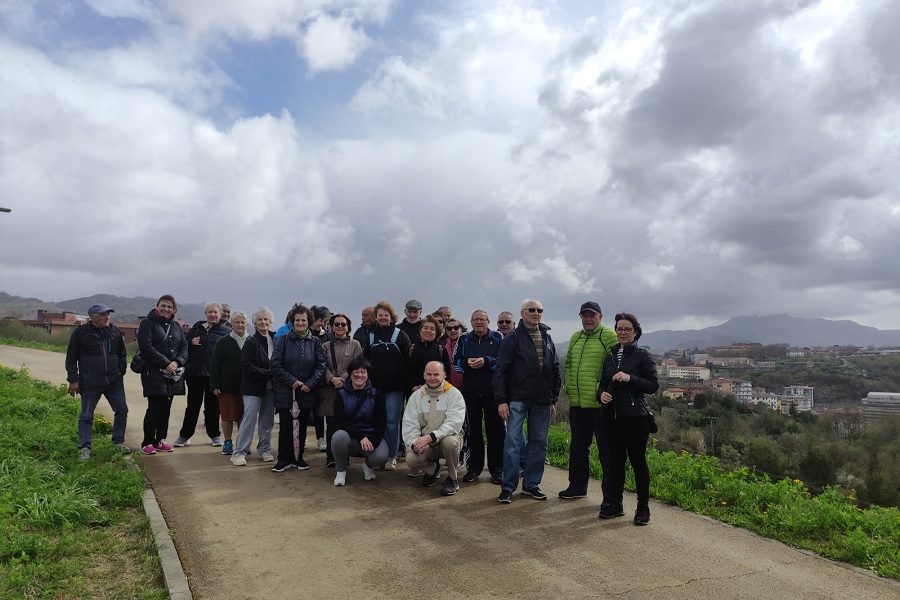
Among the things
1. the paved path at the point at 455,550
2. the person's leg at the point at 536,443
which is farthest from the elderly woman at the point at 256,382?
the person's leg at the point at 536,443

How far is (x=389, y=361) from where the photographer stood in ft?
24.1

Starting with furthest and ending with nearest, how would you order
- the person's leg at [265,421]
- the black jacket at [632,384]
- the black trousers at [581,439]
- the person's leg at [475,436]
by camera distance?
the person's leg at [265,421] < the person's leg at [475,436] < the black trousers at [581,439] < the black jacket at [632,384]

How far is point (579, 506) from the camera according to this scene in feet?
20.5

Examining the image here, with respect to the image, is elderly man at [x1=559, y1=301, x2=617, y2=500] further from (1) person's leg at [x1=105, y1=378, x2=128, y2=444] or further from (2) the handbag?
(1) person's leg at [x1=105, y1=378, x2=128, y2=444]

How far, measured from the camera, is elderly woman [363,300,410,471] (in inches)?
288

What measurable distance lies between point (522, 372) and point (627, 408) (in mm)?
1218

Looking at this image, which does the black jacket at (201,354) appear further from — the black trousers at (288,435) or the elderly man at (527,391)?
the elderly man at (527,391)

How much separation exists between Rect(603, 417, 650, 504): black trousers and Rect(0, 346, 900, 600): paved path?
32 cm

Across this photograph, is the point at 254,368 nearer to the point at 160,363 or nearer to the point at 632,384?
the point at 160,363

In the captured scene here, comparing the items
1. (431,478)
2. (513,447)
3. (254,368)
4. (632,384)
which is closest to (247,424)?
(254,368)

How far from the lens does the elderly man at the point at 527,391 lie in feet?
21.1

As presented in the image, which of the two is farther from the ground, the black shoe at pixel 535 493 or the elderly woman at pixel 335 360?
the elderly woman at pixel 335 360

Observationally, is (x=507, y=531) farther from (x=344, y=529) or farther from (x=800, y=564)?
(x=800, y=564)

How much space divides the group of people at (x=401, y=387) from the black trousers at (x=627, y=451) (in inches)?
0.5
